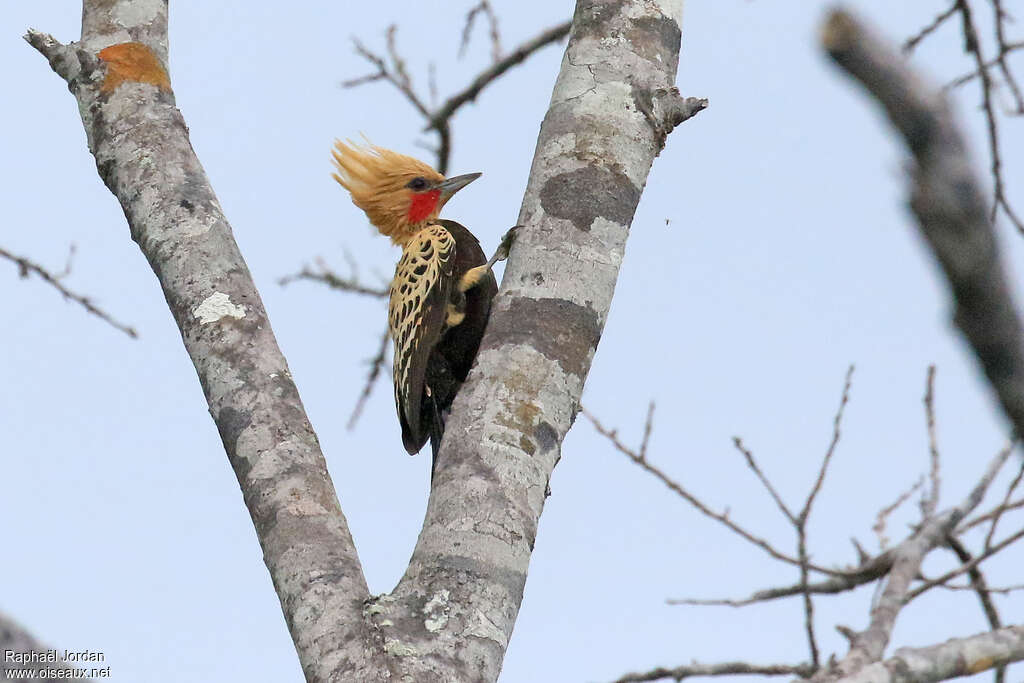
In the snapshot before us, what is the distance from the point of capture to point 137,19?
4.17 meters

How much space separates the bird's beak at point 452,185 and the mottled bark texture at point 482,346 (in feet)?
8.50

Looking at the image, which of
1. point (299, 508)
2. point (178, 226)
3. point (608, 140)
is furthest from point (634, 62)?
point (299, 508)

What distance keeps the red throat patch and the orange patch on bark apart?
2.70 metres

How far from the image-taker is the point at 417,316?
17.7 feet

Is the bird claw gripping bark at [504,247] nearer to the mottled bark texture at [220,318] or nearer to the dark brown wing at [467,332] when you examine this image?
the dark brown wing at [467,332]

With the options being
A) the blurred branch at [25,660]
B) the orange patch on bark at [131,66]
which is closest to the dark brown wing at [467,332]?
the orange patch on bark at [131,66]

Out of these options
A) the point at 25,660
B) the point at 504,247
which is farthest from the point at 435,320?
the point at 25,660

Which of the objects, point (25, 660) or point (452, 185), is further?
point (452, 185)

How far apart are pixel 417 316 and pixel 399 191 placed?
155cm

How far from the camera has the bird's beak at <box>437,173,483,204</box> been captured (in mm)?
6680

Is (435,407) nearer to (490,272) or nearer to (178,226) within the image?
(490,272)

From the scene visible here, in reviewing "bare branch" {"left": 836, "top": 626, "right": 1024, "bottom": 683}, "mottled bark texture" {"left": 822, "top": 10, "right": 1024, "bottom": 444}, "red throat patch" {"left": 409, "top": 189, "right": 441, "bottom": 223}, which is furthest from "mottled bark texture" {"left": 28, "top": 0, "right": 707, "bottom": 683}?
"red throat patch" {"left": 409, "top": 189, "right": 441, "bottom": 223}

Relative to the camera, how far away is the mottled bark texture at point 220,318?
2.88 m

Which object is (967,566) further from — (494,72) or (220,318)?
(494,72)
